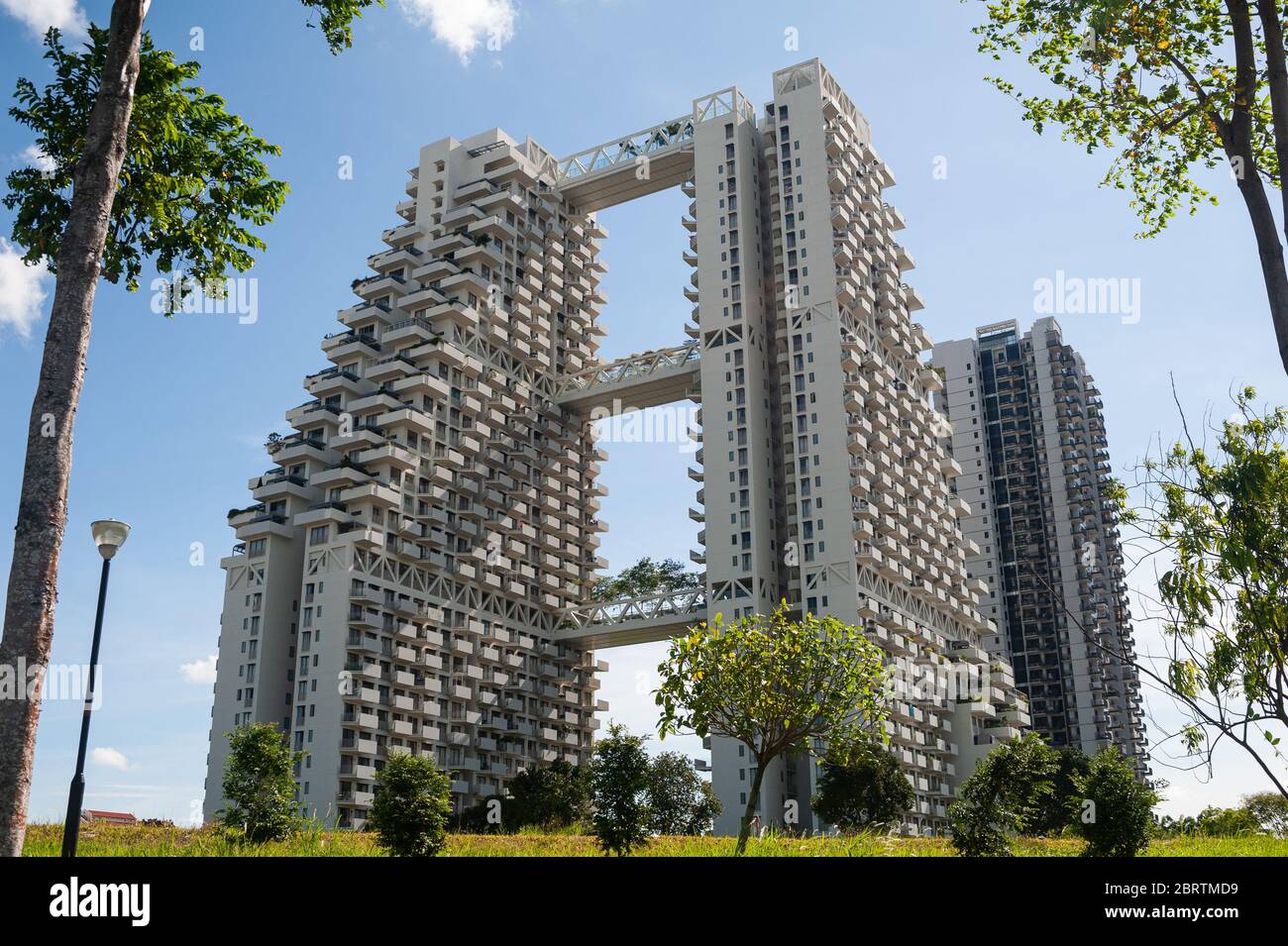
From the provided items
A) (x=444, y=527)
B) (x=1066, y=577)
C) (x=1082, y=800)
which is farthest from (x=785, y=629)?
(x=1066, y=577)

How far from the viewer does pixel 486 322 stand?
10494cm

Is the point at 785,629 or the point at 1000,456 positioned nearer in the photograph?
the point at 785,629

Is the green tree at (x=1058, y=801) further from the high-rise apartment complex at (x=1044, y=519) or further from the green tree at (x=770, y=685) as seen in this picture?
the green tree at (x=770, y=685)

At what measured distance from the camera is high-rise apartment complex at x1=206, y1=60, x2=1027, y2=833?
291ft

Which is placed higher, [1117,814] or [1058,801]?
[1058,801]

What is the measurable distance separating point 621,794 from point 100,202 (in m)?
21.9

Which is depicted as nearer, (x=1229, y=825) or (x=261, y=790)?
(x=261, y=790)

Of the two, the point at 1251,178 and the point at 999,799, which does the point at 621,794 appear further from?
the point at 1251,178

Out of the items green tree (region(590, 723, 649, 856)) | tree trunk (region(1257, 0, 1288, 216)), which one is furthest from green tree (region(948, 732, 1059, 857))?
tree trunk (region(1257, 0, 1288, 216))

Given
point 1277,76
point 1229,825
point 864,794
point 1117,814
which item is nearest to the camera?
point 1277,76

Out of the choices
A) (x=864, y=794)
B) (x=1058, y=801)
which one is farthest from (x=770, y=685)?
(x=1058, y=801)

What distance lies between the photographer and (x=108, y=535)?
22625 millimetres
